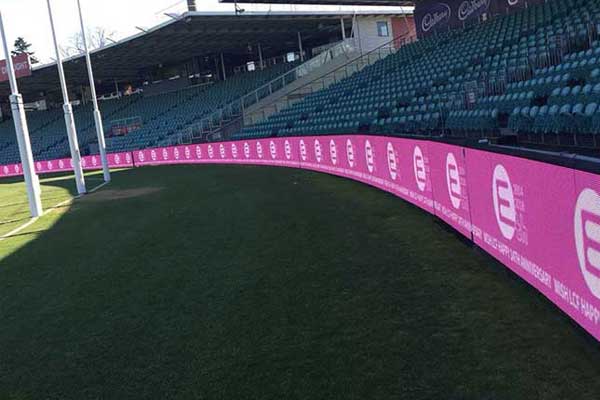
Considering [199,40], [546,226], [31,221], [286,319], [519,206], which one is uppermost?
[199,40]

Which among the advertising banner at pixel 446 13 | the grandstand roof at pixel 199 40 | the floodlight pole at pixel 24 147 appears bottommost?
the floodlight pole at pixel 24 147

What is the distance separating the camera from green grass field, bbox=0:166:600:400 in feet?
14.8

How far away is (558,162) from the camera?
5.05 metres

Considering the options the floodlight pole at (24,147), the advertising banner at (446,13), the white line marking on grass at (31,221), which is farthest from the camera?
the advertising banner at (446,13)

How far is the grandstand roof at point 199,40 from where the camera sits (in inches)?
1436

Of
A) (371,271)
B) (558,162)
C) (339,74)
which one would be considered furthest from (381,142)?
(339,74)

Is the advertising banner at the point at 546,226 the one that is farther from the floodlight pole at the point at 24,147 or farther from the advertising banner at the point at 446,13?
the advertising banner at the point at 446,13

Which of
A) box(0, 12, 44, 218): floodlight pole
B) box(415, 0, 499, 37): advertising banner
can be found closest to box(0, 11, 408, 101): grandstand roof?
box(415, 0, 499, 37): advertising banner

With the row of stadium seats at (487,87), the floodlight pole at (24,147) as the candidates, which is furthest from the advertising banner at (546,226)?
the floodlight pole at (24,147)

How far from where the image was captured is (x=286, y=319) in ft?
19.8

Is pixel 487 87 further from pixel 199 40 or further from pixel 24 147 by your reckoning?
pixel 199 40

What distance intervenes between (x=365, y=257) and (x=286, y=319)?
2.55 meters

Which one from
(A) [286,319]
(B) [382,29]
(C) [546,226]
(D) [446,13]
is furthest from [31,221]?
(B) [382,29]

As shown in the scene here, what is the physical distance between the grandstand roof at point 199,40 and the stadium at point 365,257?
48.0 ft
